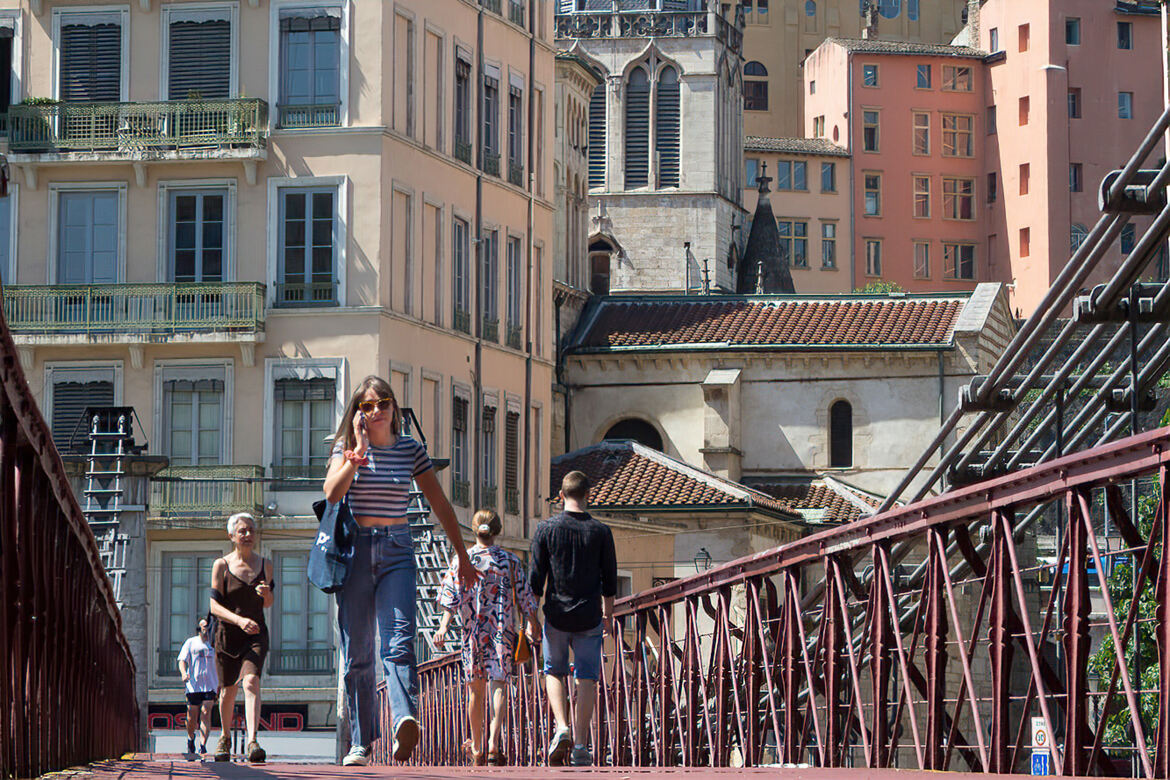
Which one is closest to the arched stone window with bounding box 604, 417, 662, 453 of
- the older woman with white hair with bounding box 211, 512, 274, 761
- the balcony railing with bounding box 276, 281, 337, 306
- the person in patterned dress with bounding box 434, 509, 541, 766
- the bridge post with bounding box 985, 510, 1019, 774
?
the balcony railing with bounding box 276, 281, 337, 306

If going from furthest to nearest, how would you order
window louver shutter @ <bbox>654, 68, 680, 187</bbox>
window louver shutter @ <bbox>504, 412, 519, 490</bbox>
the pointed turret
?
1. the pointed turret
2. window louver shutter @ <bbox>654, 68, 680, 187</bbox>
3. window louver shutter @ <bbox>504, 412, 519, 490</bbox>

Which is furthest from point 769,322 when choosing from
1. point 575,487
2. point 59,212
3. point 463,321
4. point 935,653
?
point 935,653

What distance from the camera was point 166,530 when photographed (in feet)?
160

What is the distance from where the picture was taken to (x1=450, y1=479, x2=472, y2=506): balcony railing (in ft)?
167

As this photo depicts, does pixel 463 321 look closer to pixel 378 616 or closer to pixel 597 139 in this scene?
pixel 378 616

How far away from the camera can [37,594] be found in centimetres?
964

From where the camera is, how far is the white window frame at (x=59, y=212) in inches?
1980

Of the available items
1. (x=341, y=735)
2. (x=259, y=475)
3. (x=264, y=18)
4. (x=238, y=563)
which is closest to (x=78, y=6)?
(x=264, y=18)

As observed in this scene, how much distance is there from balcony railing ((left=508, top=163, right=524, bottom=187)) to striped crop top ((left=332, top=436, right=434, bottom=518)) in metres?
43.4

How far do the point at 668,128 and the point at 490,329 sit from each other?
4110cm

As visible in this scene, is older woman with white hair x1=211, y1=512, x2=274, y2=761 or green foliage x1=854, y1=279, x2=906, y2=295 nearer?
older woman with white hair x1=211, y1=512, x2=274, y2=761

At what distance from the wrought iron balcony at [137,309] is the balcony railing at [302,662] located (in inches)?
247

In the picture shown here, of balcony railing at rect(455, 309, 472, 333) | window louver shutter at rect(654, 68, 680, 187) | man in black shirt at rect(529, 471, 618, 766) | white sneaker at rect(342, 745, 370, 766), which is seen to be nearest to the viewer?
white sneaker at rect(342, 745, 370, 766)

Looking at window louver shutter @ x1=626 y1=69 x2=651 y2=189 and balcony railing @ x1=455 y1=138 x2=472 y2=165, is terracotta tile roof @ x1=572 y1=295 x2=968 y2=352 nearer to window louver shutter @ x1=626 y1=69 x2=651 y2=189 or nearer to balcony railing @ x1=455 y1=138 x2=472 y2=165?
balcony railing @ x1=455 y1=138 x2=472 y2=165
